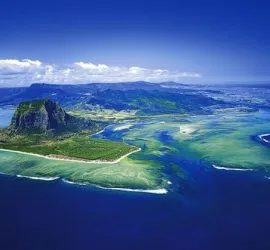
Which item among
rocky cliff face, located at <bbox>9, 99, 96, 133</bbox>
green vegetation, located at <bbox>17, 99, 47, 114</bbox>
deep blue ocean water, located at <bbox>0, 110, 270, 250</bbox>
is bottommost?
deep blue ocean water, located at <bbox>0, 110, 270, 250</bbox>

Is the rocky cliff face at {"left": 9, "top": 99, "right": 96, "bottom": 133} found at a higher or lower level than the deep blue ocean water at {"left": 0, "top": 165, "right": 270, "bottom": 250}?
higher

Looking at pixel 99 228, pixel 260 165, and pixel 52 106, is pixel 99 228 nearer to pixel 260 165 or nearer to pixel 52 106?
pixel 260 165

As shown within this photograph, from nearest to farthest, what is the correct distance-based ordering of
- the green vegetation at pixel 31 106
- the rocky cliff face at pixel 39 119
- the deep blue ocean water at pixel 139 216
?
the deep blue ocean water at pixel 139 216, the rocky cliff face at pixel 39 119, the green vegetation at pixel 31 106

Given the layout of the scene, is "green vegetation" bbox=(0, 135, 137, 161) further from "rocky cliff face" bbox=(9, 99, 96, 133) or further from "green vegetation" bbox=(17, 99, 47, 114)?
"green vegetation" bbox=(17, 99, 47, 114)

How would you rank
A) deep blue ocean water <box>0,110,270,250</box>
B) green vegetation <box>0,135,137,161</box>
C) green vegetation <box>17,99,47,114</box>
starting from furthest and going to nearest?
green vegetation <box>17,99,47,114</box>
green vegetation <box>0,135,137,161</box>
deep blue ocean water <box>0,110,270,250</box>

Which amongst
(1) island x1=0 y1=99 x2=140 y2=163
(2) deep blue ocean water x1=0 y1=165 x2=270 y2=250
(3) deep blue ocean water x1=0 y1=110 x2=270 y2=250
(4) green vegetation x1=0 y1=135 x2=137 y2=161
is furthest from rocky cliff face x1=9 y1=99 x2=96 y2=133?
(2) deep blue ocean water x1=0 y1=165 x2=270 y2=250

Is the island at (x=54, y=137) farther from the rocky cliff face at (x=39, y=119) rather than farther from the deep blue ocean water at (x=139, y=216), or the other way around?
the deep blue ocean water at (x=139, y=216)

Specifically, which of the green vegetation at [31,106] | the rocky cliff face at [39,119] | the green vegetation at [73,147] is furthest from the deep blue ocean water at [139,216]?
the green vegetation at [31,106]
